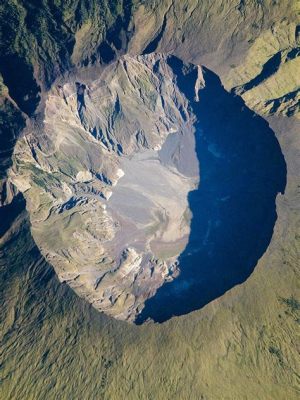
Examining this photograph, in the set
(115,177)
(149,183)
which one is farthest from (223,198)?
(115,177)

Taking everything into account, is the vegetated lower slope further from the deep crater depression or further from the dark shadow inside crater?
the deep crater depression

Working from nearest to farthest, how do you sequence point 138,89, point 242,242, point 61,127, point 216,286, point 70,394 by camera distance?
point 70,394, point 216,286, point 242,242, point 61,127, point 138,89

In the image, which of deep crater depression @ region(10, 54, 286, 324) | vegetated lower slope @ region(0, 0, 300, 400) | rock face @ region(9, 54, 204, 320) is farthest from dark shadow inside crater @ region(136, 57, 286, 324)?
vegetated lower slope @ region(0, 0, 300, 400)

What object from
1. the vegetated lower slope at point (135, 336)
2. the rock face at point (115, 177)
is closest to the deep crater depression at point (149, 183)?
the rock face at point (115, 177)

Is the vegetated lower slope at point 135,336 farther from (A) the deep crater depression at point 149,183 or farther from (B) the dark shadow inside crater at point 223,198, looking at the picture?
(A) the deep crater depression at point 149,183

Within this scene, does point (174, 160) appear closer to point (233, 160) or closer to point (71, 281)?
point (233, 160)

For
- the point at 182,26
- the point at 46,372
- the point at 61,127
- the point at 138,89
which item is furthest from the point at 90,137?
the point at 46,372

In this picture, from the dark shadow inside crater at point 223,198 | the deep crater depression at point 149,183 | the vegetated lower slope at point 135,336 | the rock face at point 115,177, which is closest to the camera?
the vegetated lower slope at point 135,336
